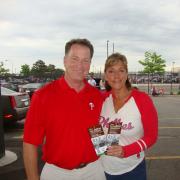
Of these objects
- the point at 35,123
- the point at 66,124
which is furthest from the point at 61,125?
the point at 35,123

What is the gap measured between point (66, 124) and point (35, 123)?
0.24 m

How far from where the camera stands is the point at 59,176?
3209 mm

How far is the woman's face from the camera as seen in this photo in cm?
368

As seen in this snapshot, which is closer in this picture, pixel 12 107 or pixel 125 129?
pixel 125 129

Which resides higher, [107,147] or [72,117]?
[72,117]

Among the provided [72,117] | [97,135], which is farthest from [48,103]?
[97,135]

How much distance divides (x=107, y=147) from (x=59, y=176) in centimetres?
45

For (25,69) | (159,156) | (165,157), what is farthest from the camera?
(25,69)

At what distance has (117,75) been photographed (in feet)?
12.1

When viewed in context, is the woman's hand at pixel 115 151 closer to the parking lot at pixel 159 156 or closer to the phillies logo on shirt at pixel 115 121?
the phillies logo on shirt at pixel 115 121

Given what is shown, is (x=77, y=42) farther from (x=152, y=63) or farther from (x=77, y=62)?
(x=152, y=63)

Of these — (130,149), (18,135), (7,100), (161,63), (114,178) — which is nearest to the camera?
(130,149)

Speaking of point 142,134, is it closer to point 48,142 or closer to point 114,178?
point 114,178

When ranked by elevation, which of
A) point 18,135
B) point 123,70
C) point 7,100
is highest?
point 123,70
